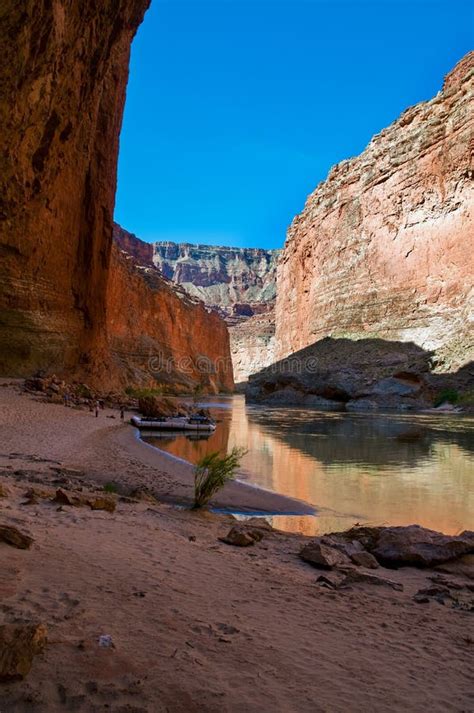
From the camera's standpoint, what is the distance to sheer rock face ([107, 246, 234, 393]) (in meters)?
49.2

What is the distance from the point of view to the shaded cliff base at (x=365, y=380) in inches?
1389

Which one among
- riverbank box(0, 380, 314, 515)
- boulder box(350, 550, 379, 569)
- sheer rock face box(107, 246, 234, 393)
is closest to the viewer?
boulder box(350, 550, 379, 569)

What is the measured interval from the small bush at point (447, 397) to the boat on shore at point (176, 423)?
21120 millimetres

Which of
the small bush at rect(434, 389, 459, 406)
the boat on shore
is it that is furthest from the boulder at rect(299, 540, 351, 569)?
the small bush at rect(434, 389, 459, 406)

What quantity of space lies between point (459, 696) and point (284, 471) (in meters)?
9.47

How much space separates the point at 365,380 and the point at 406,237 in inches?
617

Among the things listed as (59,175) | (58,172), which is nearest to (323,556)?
(58,172)

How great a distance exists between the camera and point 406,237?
46906 millimetres

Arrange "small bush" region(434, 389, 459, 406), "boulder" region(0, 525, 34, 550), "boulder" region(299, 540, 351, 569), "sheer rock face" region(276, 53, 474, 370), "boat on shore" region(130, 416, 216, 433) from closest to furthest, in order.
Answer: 1. "boulder" region(0, 525, 34, 550)
2. "boulder" region(299, 540, 351, 569)
3. "boat on shore" region(130, 416, 216, 433)
4. "small bush" region(434, 389, 459, 406)
5. "sheer rock face" region(276, 53, 474, 370)

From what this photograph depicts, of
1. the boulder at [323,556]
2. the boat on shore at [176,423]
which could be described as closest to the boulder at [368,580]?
the boulder at [323,556]

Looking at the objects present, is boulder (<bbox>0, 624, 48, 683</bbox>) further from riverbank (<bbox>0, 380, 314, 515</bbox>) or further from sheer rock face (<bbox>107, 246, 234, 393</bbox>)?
sheer rock face (<bbox>107, 246, 234, 393</bbox>)

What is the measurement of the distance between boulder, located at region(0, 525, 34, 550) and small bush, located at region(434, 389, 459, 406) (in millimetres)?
34509

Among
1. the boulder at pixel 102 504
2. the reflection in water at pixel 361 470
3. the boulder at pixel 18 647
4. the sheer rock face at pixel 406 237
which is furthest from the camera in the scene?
the sheer rock face at pixel 406 237

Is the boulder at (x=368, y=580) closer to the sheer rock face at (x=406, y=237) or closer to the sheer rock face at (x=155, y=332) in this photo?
the sheer rock face at (x=155, y=332)
